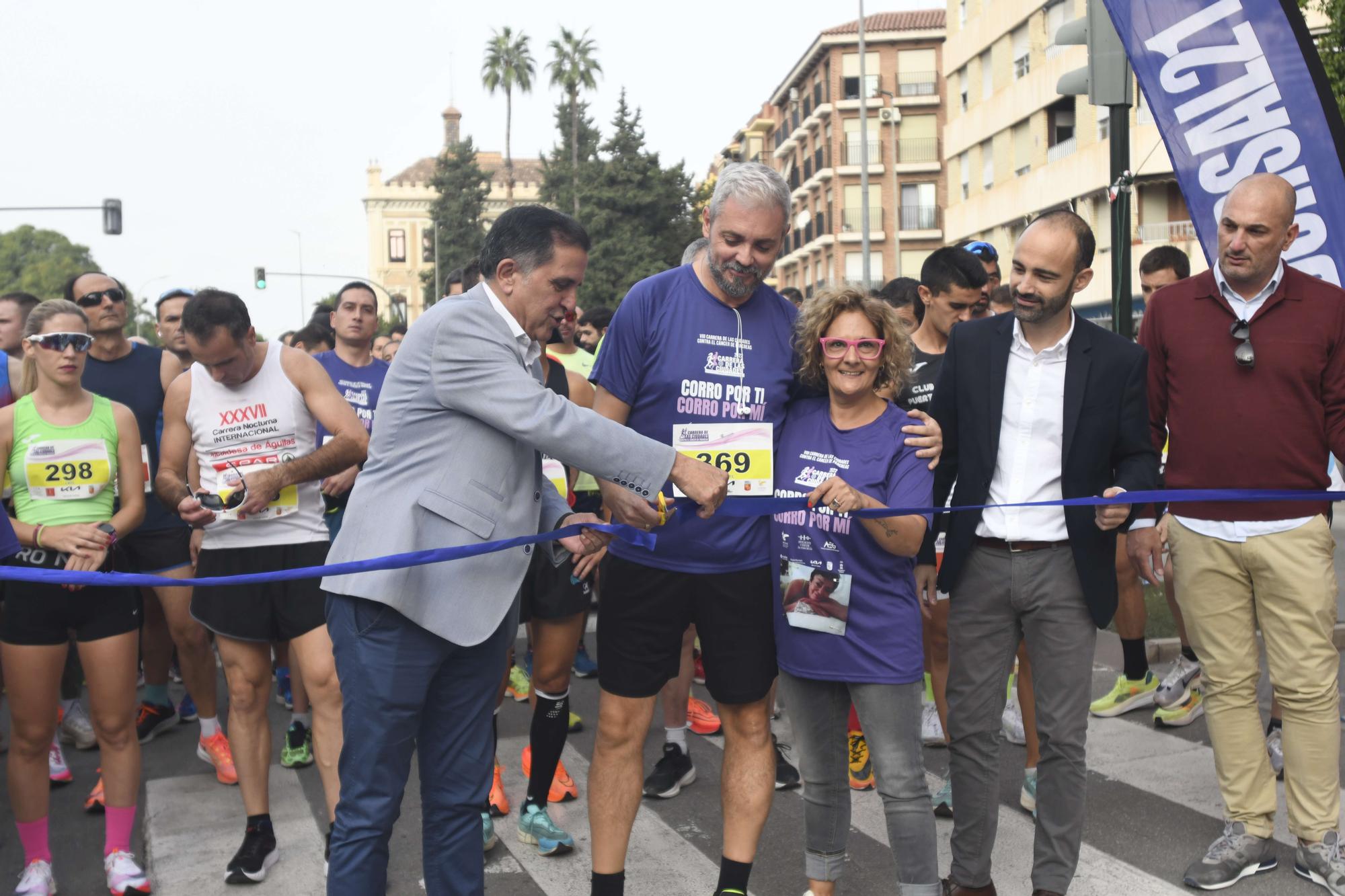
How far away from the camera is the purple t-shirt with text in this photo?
3836mm

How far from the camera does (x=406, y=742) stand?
3.51m

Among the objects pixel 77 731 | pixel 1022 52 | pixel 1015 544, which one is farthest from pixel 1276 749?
pixel 1022 52

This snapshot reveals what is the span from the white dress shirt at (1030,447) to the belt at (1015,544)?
15 millimetres

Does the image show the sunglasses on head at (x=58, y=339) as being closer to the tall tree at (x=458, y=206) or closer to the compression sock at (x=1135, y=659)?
the compression sock at (x=1135, y=659)

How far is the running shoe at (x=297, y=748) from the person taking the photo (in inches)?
243

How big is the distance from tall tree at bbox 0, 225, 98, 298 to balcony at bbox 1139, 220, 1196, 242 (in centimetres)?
9486

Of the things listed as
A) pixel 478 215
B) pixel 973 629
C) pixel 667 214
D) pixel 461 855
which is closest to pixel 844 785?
pixel 973 629

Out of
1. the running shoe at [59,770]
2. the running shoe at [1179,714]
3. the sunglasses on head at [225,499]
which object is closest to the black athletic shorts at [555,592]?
the sunglasses on head at [225,499]

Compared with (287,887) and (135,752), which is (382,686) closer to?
(287,887)

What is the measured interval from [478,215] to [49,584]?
74853 mm

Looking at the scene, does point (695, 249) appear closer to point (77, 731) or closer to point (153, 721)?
point (153, 721)

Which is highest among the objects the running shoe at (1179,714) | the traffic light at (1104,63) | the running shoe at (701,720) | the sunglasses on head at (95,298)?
the traffic light at (1104,63)

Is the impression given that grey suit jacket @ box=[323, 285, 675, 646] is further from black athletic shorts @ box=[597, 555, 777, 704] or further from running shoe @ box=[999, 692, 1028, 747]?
running shoe @ box=[999, 692, 1028, 747]

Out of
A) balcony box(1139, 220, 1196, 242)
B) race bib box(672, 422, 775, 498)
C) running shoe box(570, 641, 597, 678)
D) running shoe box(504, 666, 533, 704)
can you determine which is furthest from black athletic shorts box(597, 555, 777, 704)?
balcony box(1139, 220, 1196, 242)
